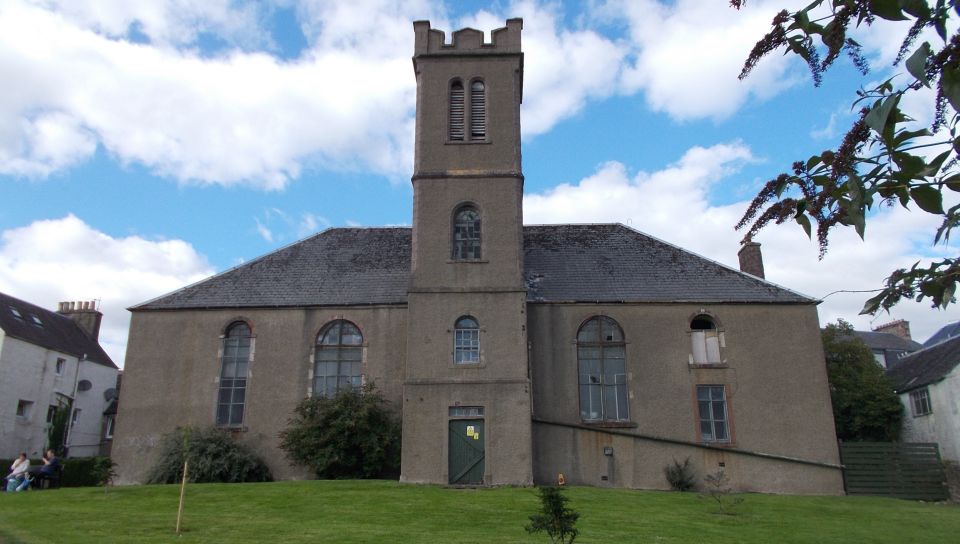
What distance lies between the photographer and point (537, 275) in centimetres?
2614

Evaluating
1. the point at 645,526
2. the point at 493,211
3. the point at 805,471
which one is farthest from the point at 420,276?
the point at 805,471

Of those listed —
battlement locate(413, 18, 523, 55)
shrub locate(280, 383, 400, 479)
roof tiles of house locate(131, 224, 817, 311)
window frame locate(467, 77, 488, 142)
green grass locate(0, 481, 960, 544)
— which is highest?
battlement locate(413, 18, 523, 55)

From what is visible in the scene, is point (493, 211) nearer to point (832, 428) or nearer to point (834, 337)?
point (832, 428)

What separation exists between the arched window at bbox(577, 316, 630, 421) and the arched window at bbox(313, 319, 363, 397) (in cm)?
762

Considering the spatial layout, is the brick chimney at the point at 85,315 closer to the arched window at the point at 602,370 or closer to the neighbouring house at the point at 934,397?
the arched window at the point at 602,370

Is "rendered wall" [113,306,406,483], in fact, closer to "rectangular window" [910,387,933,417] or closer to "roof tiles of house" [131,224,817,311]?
"roof tiles of house" [131,224,817,311]

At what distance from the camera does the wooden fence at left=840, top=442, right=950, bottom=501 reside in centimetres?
2288

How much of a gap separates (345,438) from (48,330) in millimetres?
25012

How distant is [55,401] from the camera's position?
120ft

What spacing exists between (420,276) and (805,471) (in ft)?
44.9

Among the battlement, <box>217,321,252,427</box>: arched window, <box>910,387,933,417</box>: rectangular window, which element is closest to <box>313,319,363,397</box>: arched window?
<box>217,321,252,427</box>: arched window

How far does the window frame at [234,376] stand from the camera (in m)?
24.3

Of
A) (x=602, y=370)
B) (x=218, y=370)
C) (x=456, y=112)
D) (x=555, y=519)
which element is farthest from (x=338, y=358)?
(x=555, y=519)

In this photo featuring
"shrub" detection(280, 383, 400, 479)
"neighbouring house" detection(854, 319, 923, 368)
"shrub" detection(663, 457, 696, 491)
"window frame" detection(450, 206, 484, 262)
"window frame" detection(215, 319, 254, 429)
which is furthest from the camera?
"neighbouring house" detection(854, 319, 923, 368)
